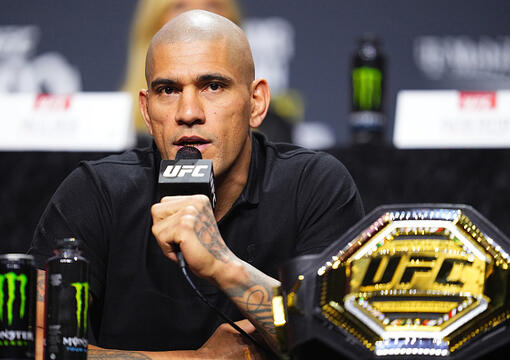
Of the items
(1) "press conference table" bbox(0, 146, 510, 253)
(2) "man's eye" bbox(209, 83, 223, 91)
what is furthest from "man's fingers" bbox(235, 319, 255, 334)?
(1) "press conference table" bbox(0, 146, 510, 253)

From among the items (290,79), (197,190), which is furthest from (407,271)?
(290,79)

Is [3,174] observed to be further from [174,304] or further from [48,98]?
[174,304]

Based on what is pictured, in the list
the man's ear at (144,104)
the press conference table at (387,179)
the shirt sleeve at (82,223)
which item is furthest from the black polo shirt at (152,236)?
the press conference table at (387,179)

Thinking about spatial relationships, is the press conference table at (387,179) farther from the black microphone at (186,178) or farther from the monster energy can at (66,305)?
the monster energy can at (66,305)

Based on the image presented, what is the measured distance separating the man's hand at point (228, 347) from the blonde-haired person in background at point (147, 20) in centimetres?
163

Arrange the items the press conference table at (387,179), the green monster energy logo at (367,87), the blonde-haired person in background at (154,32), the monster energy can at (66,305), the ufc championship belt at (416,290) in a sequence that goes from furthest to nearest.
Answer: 1. the blonde-haired person in background at (154,32)
2. the green monster energy logo at (367,87)
3. the press conference table at (387,179)
4. the monster energy can at (66,305)
5. the ufc championship belt at (416,290)

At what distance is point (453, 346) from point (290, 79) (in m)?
2.41

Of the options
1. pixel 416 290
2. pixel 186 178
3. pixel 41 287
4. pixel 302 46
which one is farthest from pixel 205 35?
pixel 302 46

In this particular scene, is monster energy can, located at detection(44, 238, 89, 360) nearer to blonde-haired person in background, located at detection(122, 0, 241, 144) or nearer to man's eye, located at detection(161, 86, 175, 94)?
man's eye, located at detection(161, 86, 175, 94)

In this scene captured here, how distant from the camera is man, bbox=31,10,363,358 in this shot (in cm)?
146

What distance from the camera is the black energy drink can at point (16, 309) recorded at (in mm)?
914

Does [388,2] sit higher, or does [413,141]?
[388,2]

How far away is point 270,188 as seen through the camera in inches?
62.1

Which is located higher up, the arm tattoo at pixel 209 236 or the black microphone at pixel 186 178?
the black microphone at pixel 186 178
